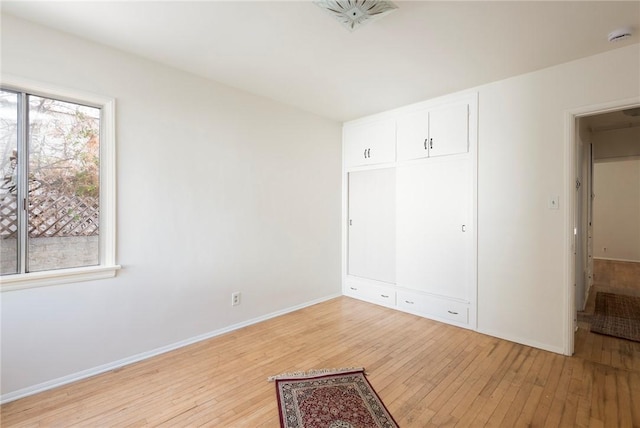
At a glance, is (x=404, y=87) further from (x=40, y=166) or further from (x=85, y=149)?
(x=40, y=166)

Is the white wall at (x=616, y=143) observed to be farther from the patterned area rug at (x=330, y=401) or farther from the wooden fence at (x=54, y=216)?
the wooden fence at (x=54, y=216)

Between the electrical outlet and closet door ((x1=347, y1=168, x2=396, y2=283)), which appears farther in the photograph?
closet door ((x1=347, y1=168, x2=396, y2=283))

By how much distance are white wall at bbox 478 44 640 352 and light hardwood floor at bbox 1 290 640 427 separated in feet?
1.07

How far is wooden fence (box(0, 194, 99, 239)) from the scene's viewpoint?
2.04m

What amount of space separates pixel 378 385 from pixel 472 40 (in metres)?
2.70

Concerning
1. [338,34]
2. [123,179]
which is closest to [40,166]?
[123,179]

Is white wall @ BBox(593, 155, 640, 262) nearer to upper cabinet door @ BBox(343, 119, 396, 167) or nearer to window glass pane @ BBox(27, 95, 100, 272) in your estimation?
upper cabinet door @ BBox(343, 119, 396, 167)

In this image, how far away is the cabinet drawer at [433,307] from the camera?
3.23 m

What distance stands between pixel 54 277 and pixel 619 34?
445 cm

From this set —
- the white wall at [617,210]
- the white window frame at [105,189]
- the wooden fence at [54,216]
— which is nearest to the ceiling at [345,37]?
the white window frame at [105,189]

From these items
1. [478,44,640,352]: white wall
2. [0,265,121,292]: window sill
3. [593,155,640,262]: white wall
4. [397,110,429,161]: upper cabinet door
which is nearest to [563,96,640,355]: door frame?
[478,44,640,352]: white wall

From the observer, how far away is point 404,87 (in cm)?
311

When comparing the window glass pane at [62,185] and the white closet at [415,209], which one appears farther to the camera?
the white closet at [415,209]

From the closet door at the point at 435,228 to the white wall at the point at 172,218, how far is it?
1226mm
